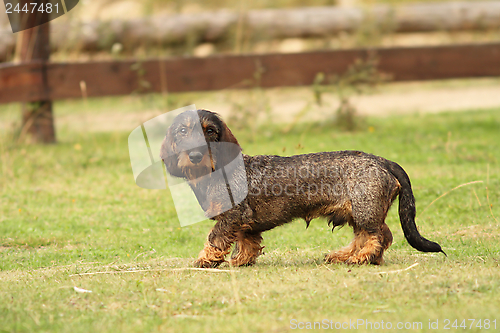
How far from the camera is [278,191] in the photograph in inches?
199

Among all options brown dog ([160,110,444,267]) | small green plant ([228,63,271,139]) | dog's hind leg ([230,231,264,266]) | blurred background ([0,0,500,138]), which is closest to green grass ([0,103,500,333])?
dog's hind leg ([230,231,264,266])

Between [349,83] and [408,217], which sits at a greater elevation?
[408,217]

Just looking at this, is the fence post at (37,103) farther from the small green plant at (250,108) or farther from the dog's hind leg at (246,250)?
the dog's hind leg at (246,250)

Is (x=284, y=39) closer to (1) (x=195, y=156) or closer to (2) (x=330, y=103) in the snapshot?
(2) (x=330, y=103)

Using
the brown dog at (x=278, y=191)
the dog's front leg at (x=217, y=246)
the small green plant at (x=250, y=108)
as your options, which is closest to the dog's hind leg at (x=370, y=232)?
the brown dog at (x=278, y=191)

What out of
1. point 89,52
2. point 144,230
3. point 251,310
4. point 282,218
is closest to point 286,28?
point 89,52

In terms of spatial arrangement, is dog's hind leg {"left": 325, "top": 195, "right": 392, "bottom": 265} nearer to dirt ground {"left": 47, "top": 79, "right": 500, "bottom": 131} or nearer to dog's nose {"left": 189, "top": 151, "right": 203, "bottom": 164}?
dog's nose {"left": 189, "top": 151, "right": 203, "bottom": 164}

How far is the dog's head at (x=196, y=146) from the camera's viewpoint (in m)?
4.79

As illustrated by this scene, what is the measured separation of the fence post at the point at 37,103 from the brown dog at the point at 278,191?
700 cm

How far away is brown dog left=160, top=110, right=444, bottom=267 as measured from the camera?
481 cm

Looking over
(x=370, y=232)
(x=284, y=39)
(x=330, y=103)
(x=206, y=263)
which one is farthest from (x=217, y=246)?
(x=284, y=39)

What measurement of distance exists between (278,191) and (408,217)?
113cm

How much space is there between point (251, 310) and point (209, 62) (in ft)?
26.2

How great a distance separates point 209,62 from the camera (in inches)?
441
